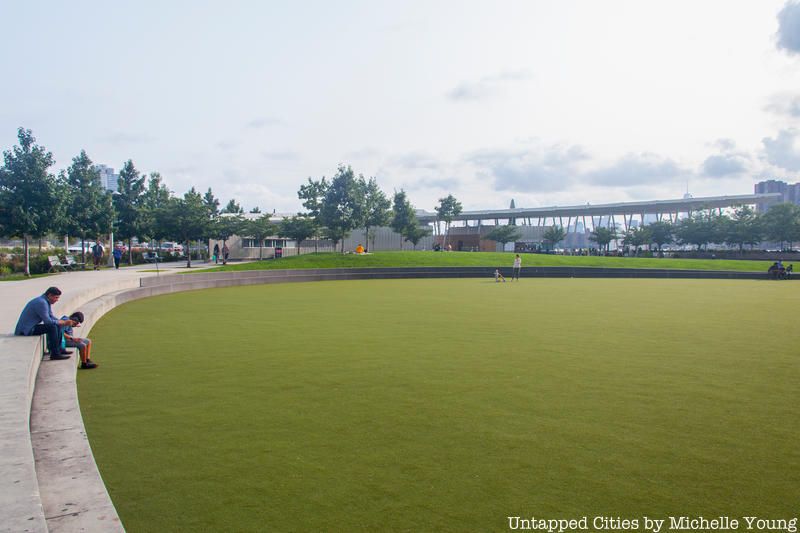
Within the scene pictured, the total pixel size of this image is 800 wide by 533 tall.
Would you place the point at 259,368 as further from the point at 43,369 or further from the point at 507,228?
the point at 507,228

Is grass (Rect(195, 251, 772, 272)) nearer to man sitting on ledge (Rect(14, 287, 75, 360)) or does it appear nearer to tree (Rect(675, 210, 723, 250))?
tree (Rect(675, 210, 723, 250))

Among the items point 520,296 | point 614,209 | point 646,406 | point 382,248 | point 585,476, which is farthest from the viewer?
point 614,209

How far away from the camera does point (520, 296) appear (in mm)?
23156

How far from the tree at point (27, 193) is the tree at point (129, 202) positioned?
1586 cm

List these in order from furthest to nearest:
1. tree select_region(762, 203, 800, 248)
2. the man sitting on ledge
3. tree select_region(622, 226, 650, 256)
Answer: tree select_region(622, 226, 650, 256) → tree select_region(762, 203, 800, 248) → the man sitting on ledge

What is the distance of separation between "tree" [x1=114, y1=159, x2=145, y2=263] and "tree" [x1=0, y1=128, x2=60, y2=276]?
15857 millimetres

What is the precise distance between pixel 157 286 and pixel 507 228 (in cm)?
5899

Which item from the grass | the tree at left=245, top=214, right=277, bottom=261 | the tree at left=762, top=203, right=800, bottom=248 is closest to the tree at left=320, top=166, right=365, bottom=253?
the grass

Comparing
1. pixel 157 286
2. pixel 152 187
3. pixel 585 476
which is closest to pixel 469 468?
pixel 585 476

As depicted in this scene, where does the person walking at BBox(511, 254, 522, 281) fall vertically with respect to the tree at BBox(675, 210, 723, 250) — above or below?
below

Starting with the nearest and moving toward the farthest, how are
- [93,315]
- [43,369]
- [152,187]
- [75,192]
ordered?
1. [43,369]
2. [93,315]
3. [75,192]
4. [152,187]

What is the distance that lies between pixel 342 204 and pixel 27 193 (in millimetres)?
24592

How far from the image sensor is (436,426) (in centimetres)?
608

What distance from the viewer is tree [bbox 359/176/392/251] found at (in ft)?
167
